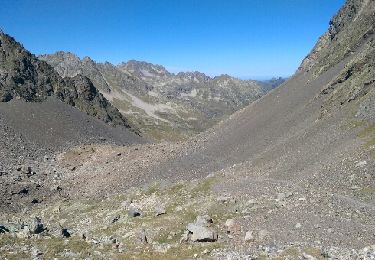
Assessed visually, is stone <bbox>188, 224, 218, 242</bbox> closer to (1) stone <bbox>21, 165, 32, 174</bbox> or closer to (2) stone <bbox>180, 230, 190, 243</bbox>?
(2) stone <bbox>180, 230, 190, 243</bbox>

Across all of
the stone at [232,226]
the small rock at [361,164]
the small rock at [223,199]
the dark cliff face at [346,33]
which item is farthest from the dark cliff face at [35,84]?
the small rock at [361,164]

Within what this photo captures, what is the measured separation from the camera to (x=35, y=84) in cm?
12988

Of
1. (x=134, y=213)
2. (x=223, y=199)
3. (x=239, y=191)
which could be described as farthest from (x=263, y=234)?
(x=134, y=213)

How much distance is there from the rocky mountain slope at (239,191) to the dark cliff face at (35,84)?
38682mm

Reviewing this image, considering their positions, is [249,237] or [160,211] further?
[160,211]

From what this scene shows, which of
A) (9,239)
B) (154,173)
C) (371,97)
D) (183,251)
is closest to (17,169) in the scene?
(154,173)

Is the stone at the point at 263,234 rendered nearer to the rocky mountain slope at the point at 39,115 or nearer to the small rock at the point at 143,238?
the small rock at the point at 143,238

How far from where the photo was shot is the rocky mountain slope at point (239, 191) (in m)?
32.1

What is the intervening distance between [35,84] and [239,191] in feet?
327

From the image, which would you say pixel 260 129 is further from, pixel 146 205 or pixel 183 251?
pixel 183 251

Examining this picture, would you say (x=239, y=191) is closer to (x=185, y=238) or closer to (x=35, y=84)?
(x=185, y=238)

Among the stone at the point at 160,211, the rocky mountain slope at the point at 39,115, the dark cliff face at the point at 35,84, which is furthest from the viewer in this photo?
the dark cliff face at the point at 35,84

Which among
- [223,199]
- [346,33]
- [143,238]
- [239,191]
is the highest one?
[346,33]

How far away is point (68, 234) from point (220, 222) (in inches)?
532
